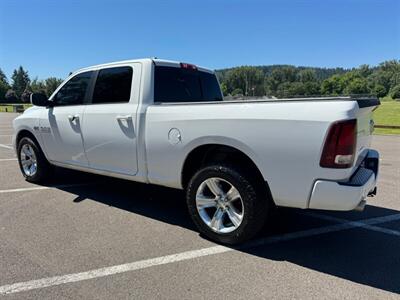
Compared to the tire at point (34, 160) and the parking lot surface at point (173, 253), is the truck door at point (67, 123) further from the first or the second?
A: the parking lot surface at point (173, 253)

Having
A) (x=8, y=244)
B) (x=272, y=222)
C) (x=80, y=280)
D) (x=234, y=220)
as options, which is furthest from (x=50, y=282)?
(x=272, y=222)

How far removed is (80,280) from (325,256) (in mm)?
2349

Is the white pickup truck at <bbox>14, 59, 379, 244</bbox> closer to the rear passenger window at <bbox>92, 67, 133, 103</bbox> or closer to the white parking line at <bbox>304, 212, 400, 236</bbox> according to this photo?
the rear passenger window at <bbox>92, 67, 133, 103</bbox>

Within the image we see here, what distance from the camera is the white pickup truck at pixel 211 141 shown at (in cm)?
314

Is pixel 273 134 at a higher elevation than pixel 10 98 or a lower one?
lower

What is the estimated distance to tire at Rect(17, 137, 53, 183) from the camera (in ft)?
20.0

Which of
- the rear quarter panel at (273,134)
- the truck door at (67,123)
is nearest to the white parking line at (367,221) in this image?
the rear quarter panel at (273,134)

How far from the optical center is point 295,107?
3219 millimetres

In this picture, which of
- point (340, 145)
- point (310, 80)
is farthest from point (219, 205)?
point (310, 80)

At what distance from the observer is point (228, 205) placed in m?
3.82

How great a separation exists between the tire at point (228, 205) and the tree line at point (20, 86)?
10026cm

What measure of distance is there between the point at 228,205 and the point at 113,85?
7.72ft

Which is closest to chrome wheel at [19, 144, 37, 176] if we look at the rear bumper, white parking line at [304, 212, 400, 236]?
white parking line at [304, 212, 400, 236]

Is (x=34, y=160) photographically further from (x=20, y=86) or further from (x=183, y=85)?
(x=20, y=86)
